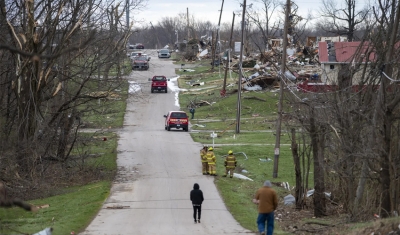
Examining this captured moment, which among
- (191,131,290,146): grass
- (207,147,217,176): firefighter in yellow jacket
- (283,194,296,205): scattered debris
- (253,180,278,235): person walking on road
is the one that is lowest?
(191,131,290,146): grass

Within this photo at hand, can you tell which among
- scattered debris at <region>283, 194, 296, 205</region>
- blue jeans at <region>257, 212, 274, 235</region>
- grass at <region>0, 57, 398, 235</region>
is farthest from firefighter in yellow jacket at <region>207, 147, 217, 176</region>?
blue jeans at <region>257, 212, 274, 235</region>

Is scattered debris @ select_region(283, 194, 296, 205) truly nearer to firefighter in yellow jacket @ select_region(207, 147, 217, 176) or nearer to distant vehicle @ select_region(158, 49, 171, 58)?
firefighter in yellow jacket @ select_region(207, 147, 217, 176)

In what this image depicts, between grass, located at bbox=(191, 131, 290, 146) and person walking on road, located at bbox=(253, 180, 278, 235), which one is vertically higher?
person walking on road, located at bbox=(253, 180, 278, 235)

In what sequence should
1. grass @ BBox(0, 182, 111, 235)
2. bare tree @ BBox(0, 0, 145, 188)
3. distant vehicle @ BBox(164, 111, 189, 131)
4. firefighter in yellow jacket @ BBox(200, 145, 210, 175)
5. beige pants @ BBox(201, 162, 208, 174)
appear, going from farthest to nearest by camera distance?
1. distant vehicle @ BBox(164, 111, 189, 131)
2. beige pants @ BBox(201, 162, 208, 174)
3. firefighter in yellow jacket @ BBox(200, 145, 210, 175)
4. bare tree @ BBox(0, 0, 145, 188)
5. grass @ BBox(0, 182, 111, 235)

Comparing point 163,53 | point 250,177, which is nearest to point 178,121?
point 250,177

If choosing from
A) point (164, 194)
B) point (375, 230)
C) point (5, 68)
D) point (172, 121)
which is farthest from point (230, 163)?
point (172, 121)

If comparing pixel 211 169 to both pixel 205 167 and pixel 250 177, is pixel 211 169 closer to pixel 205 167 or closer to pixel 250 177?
pixel 205 167

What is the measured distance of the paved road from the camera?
61.2ft

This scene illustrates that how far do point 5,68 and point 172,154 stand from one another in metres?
10.4

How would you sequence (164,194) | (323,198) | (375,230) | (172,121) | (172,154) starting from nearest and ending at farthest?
(375,230)
(323,198)
(164,194)
(172,154)
(172,121)

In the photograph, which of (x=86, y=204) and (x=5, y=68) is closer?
(x=86, y=204)

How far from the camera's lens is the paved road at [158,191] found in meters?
18.7

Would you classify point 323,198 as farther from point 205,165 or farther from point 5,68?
point 5,68

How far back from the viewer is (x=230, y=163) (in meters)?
29.2
